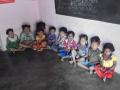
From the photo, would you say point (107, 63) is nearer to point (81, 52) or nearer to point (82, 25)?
point (81, 52)

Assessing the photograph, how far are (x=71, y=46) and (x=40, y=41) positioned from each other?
2.41ft

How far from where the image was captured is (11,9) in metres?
3.80

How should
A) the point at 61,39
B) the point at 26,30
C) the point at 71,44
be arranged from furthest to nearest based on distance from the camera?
the point at 26,30 < the point at 61,39 < the point at 71,44

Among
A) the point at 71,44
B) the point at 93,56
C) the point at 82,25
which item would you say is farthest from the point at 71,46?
Result: the point at 93,56

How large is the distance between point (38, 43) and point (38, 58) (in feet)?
1.50

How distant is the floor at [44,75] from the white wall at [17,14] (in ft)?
1.97

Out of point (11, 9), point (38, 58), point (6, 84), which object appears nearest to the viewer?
point (6, 84)

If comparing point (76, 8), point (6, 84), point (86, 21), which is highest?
point (76, 8)

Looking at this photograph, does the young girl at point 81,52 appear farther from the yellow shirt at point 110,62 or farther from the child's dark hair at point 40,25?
the child's dark hair at point 40,25

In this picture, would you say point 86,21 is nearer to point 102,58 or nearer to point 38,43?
point 102,58

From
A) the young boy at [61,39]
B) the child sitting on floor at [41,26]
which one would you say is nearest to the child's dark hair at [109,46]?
the young boy at [61,39]

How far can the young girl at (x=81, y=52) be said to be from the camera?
3.11m

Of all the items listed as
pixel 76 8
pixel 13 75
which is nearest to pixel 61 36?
pixel 76 8

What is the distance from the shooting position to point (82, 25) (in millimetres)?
3217
